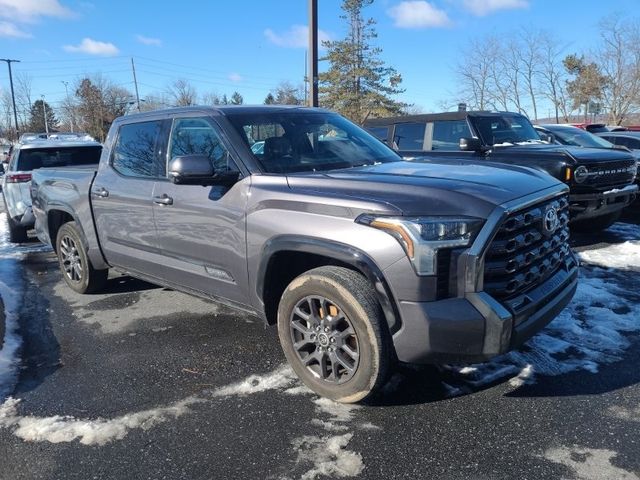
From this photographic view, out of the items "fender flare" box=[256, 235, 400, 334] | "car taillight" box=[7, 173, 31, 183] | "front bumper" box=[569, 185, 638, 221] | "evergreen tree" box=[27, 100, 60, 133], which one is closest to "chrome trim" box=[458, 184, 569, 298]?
"fender flare" box=[256, 235, 400, 334]

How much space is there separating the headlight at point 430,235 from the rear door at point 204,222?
1230 mm

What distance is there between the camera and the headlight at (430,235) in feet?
8.71

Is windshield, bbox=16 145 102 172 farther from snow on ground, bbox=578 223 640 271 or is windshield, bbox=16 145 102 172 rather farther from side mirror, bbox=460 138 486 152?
snow on ground, bbox=578 223 640 271

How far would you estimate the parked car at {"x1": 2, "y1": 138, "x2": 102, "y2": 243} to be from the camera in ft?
28.7

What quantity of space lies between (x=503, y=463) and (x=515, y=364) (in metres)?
1.16

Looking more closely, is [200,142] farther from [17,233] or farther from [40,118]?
[40,118]

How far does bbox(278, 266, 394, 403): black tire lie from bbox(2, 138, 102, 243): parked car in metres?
6.91

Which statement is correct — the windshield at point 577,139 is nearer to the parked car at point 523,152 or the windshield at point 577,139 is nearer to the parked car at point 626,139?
the parked car at point 523,152

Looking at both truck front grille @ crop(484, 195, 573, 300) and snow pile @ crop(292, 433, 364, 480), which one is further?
truck front grille @ crop(484, 195, 573, 300)

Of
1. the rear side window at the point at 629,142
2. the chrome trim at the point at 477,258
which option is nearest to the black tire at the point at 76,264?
the chrome trim at the point at 477,258

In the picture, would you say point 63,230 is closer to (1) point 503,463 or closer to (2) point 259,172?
(2) point 259,172

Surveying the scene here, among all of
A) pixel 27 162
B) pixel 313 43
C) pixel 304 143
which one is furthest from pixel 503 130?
pixel 27 162

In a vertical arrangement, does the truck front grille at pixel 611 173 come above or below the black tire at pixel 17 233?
above

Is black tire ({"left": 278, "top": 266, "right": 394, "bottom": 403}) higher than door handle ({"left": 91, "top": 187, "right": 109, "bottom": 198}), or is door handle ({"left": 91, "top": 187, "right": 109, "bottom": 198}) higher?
door handle ({"left": 91, "top": 187, "right": 109, "bottom": 198})
